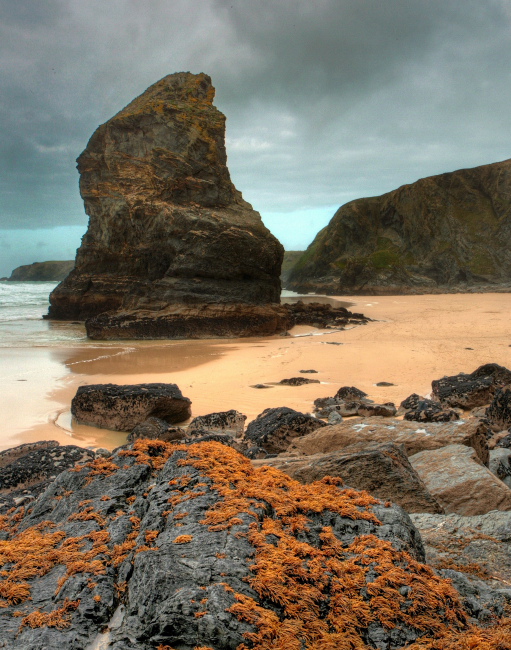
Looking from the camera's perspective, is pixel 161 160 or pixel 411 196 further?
pixel 411 196

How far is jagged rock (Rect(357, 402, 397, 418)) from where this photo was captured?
22.2ft

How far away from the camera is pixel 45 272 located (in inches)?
5113

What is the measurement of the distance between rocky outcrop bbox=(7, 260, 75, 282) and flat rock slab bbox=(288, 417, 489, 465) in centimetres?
13163

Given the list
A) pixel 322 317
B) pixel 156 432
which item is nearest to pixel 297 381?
pixel 156 432

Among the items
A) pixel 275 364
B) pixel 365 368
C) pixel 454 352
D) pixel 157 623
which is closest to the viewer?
pixel 157 623

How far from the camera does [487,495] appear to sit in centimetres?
318

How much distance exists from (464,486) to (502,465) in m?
1.22

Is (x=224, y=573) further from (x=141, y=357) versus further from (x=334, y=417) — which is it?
(x=141, y=357)

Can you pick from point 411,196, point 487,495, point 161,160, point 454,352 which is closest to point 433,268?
point 411,196

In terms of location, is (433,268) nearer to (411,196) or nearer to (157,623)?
(411,196)

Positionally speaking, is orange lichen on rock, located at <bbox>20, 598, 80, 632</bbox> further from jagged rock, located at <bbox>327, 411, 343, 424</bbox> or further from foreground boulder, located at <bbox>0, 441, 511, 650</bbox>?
jagged rock, located at <bbox>327, 411, 343, 424</bbox>

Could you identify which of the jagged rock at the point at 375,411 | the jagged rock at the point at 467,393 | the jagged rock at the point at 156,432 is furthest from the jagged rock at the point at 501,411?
the jagged rock at the point at 156,432

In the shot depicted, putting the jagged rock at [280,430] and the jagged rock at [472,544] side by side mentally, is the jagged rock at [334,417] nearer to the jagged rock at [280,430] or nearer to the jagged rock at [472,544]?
the jagged rock at [280,430]

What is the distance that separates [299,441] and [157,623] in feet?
11.6
